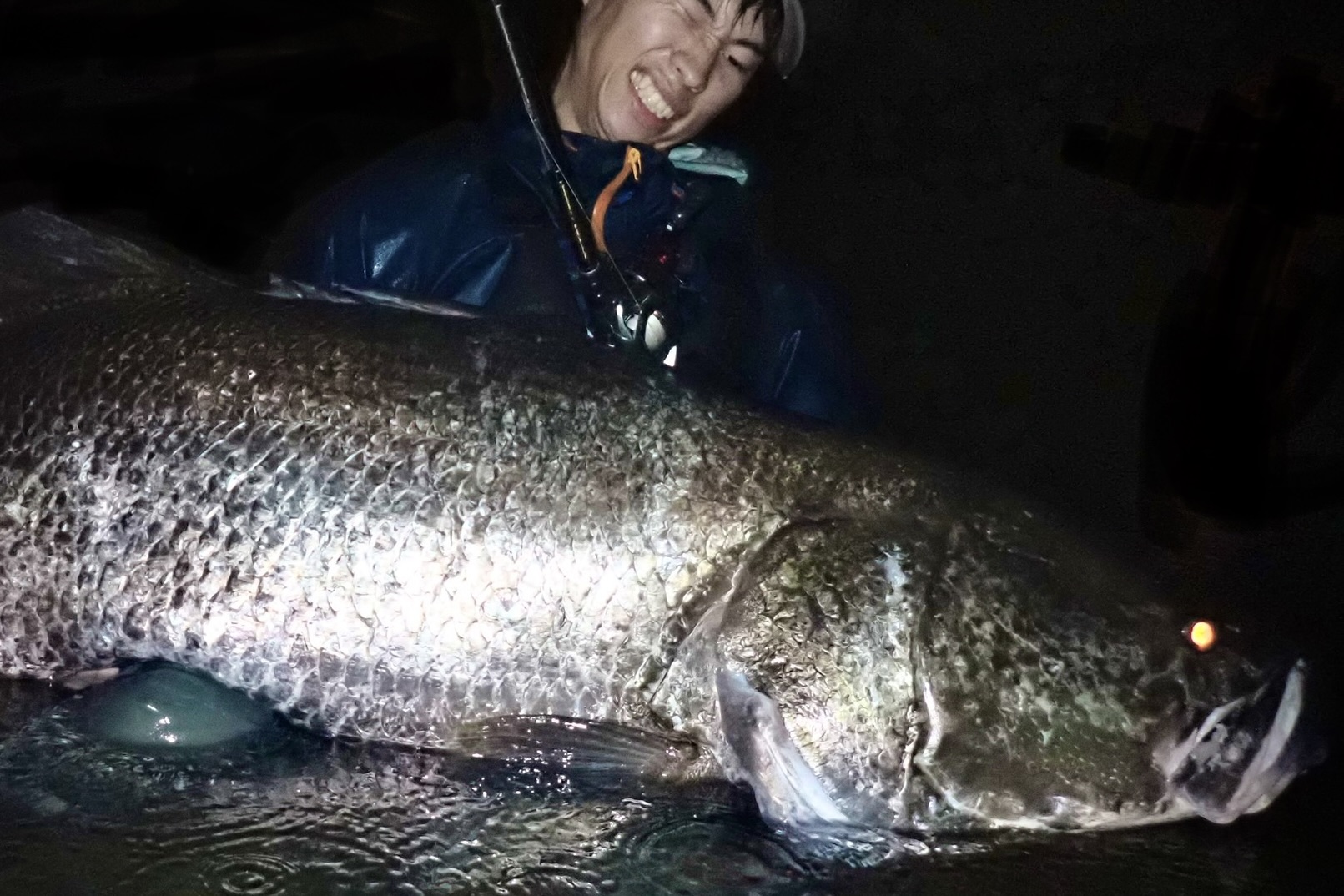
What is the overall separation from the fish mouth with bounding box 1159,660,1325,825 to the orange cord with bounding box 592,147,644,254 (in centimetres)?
110

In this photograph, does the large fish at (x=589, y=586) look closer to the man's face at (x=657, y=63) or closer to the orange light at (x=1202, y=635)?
the orange light at (x=1202, y=635)

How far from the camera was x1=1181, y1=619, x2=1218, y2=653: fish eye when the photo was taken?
894mm

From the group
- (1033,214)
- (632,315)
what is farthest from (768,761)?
(1033,214)

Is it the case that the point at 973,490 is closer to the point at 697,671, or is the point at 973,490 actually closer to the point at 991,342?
the point at 697,671

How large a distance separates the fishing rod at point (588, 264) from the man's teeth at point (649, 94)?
335 millimetres

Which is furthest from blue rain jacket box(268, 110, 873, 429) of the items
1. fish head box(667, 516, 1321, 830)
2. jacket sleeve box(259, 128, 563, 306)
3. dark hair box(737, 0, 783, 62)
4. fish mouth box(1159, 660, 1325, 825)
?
fish mouth box(1159, 660, 1325, 825)

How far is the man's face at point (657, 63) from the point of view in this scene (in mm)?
1666


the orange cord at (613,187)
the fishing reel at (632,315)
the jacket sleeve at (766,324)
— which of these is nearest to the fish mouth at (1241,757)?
the fishing reel at (632,315)

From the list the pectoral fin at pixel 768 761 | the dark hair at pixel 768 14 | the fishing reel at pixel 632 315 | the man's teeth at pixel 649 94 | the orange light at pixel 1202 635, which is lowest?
the pectoral fin at pixel 768 761

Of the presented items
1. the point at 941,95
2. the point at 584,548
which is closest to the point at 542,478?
the point at 584,548

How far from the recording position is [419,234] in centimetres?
159

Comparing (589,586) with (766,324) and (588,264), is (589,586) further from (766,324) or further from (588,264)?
(766,324)

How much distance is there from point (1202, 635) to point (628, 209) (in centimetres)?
111

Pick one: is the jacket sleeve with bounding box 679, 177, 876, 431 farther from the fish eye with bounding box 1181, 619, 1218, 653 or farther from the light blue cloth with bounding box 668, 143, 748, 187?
the fish eye with bounding box 1181, 619, 1218, 653
